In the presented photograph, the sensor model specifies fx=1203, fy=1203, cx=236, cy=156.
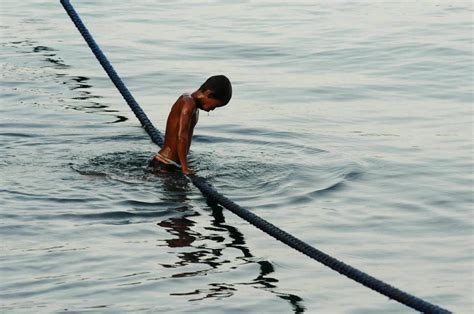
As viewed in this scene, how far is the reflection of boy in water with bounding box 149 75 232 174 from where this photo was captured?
9672 mm

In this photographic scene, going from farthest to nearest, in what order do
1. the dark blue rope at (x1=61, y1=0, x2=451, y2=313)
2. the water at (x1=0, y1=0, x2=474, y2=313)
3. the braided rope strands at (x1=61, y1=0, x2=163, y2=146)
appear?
1. the braided rope strands at (x1=61, y1=0, x2=163, y2=146)
2. the water at (x1=0, y1=0, x2=474, y2=313)
3. the dark blue rope at (x1=61, y1=0, x2=451, y2=313)

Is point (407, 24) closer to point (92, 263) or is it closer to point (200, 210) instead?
point (200, 210)

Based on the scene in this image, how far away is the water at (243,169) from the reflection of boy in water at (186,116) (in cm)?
20

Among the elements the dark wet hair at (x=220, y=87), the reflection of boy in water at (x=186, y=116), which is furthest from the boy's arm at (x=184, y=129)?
the dark wet hair at (x=220, y=87)

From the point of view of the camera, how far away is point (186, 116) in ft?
32.7

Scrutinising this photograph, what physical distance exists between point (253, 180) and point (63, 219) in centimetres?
197

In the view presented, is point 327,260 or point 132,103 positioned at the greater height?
point 132,103

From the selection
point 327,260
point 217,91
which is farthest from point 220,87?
point 327,260

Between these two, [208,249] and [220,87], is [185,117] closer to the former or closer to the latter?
[220,87]

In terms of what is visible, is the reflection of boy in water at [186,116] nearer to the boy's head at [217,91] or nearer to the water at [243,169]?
the boy's head at [217,91]

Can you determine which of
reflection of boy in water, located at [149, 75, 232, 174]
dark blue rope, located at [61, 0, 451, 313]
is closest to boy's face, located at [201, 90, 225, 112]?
reflection of boy in water, located at [149, 75, 232, 174]

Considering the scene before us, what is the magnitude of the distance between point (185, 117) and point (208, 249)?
154cm

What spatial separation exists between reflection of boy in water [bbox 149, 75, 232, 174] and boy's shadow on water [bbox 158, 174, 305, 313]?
187mm

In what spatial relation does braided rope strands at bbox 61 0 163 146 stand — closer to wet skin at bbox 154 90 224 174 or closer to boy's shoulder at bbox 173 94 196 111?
wet skin at bbox 154 90 224 174
